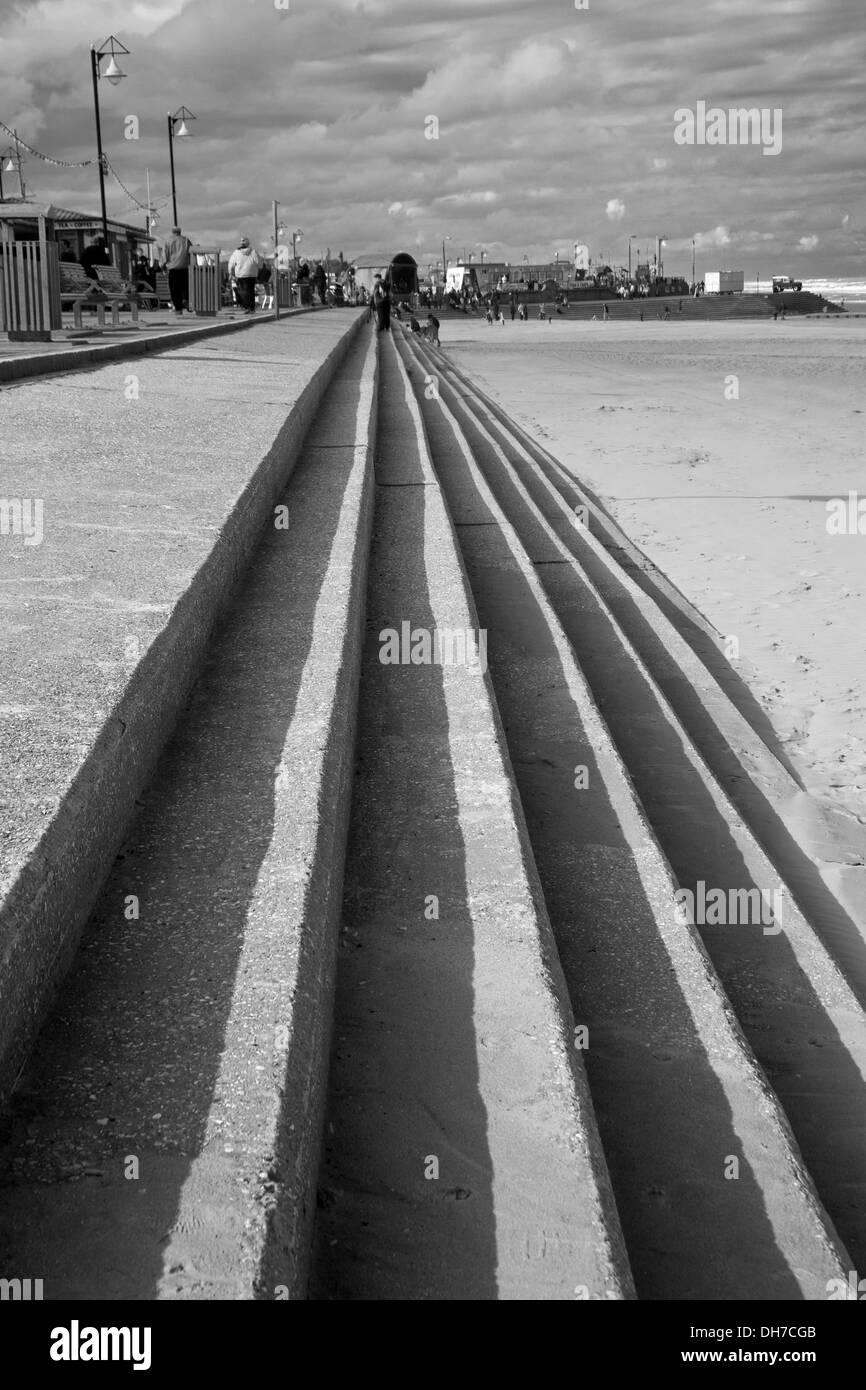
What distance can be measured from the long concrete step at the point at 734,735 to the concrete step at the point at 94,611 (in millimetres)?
1969

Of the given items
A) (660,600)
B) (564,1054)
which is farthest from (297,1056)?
(660,600)

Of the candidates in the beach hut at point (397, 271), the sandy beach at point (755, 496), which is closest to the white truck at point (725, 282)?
the beach hut at point (397, 271)

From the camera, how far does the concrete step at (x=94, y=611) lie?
6.55 feet

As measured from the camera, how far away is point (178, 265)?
68.8 feet

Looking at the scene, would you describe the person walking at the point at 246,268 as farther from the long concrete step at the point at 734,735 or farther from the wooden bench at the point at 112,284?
the long concrete step at the point at 734,735

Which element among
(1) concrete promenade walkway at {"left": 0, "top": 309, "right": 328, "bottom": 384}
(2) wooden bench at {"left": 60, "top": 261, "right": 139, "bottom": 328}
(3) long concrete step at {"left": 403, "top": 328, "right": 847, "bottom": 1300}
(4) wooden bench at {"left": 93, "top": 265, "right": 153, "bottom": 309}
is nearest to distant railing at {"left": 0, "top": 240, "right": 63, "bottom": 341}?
(1) concrete promenade walkway at {"left": 0, "top": 309, "right": 328, "bottom": 384}

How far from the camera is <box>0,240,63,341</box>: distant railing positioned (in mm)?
11734

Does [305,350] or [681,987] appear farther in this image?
[305,350]

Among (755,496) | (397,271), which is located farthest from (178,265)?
(397,271)

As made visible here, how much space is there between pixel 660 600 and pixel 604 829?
430 centimetres

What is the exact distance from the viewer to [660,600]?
767cm

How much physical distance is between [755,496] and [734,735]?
227 inches

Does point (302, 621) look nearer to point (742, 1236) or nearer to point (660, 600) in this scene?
point (742, 1236)

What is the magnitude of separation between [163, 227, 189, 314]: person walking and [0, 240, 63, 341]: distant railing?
840 centimetres
